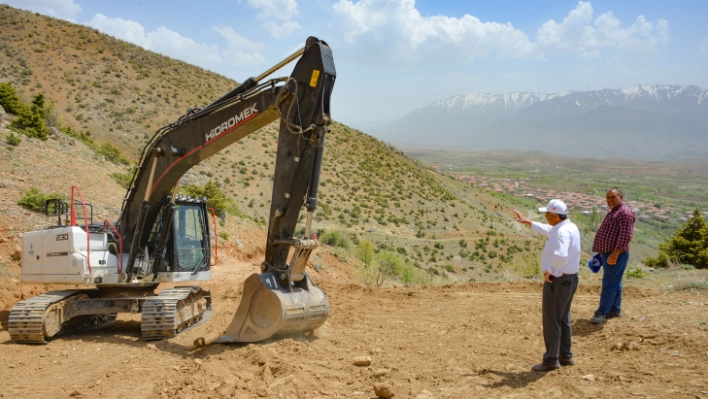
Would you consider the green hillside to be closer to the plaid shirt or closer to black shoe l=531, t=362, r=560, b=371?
the plaid shirt

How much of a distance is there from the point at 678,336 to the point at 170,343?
7662 mm

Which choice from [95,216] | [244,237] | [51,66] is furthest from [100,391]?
[51,66]

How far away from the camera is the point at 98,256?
33.4ft

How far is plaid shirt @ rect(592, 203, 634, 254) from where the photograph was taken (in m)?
8.84

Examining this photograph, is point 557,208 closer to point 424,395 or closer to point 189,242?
point 424,395

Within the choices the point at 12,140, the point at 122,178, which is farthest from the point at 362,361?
the point at 122,178

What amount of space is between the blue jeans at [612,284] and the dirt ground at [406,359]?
24 centimetres

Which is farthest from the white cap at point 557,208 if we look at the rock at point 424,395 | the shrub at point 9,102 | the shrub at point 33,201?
the shrub at point 9,102

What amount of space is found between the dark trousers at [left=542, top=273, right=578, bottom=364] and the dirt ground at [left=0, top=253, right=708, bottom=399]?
29cm

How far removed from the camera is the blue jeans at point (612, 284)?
8977 millimetres

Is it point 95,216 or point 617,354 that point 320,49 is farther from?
point 95,216

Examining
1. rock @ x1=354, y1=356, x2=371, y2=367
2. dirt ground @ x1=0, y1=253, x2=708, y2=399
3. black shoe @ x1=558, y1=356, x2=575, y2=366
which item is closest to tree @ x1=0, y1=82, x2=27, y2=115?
dirt ground @ x1=0, y1=253, x2=708, y2=399

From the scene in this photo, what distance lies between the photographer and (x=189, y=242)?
36.8 ft

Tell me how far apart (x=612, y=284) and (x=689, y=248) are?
1016cm
